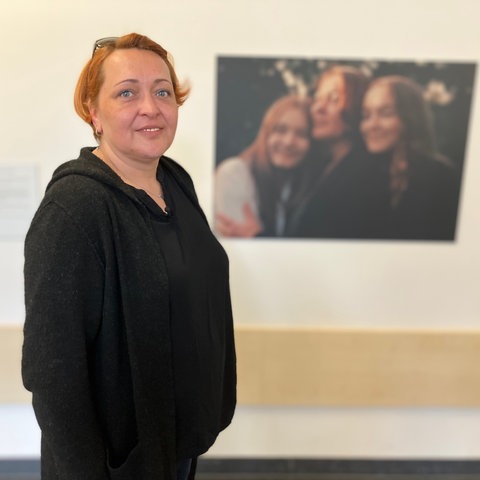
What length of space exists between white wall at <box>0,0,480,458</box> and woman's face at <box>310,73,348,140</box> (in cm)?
10

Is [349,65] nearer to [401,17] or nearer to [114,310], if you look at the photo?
[401,17]

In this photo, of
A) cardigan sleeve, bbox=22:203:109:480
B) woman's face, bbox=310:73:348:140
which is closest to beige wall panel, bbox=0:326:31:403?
cardigan sleeve, bbox=22:203:109:480

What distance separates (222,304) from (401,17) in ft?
3.99

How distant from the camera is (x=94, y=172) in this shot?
36.0 inches

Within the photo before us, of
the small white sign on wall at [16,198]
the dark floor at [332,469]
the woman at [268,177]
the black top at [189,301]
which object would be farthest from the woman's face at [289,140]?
the dark floor at [332,469]

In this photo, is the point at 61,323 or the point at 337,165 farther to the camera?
the point at 337,165

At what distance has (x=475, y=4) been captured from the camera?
5.29 feet

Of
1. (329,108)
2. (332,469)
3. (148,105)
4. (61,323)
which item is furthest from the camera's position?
(332,469)

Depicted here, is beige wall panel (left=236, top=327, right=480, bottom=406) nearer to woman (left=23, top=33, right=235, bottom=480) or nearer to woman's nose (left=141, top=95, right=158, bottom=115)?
woman (left=23, top=33, right=235, bottom=480)

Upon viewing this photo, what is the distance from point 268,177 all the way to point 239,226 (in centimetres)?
22

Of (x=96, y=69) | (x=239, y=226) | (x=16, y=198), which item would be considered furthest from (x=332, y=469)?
(x=96, y=69)

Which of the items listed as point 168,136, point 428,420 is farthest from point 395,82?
point 428,420

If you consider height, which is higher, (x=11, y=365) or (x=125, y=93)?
(x=125, y=93)

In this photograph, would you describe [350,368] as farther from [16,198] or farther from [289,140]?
[16,198]
